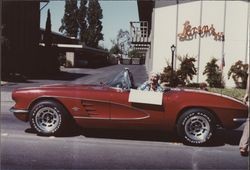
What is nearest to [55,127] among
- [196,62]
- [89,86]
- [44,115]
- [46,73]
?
[44,115]

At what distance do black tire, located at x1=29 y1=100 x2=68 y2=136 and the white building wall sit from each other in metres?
13.3

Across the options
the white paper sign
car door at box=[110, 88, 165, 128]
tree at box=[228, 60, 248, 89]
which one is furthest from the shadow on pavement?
tree at box=[228, 60, 248, 89]

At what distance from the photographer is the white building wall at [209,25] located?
65.1ft

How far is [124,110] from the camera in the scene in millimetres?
7016

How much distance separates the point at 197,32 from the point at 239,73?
98.8 inches

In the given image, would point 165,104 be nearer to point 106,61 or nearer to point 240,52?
point 240,52

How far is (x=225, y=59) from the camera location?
1988 cm

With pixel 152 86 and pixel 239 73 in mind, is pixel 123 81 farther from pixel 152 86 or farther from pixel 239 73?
pixel 239 73

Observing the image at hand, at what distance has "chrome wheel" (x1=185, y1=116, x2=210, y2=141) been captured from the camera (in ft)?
22.7

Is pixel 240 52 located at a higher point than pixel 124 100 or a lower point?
higher

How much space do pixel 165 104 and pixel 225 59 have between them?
13523 millimetres

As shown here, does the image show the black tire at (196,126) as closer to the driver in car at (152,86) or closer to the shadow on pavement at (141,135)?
the shadow on pavement at (141,135)

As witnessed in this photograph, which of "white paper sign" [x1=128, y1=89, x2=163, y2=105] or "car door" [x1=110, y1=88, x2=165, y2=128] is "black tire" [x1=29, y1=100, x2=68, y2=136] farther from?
"white paper sign" [x1=128, y1=89, x2=163, y2=105]

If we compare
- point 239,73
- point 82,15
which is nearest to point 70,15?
point 82,15
